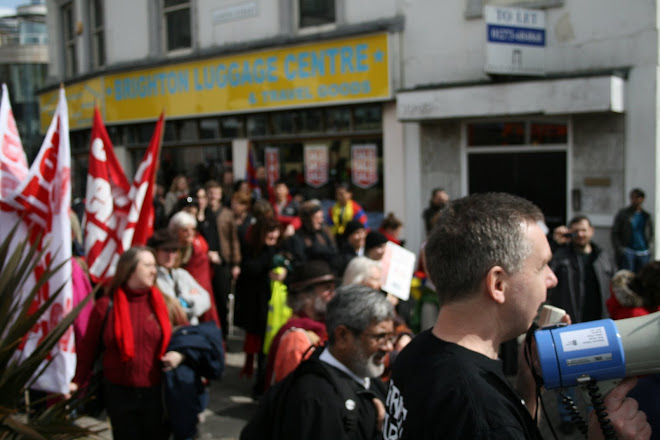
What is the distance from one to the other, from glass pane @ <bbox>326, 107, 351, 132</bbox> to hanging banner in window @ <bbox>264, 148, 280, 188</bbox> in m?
1.38

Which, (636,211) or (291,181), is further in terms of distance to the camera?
(291,181)

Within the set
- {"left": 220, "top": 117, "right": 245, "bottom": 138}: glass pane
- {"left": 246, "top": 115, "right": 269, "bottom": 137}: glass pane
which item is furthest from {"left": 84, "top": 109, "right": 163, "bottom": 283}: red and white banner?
{"left": 220, "top": 117, "right": 245, "bottom": 138}: glass pane

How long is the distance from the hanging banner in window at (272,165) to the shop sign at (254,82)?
87 centimetres

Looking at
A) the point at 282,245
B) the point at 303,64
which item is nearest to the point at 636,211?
the point at 282,245

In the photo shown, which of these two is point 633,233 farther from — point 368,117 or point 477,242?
point 477,242

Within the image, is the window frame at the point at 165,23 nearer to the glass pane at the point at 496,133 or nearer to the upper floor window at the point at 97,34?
the upper floor window at the point at 97,34

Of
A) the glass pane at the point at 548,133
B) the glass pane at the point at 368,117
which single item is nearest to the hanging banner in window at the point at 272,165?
the glass pane at the point at 368,117

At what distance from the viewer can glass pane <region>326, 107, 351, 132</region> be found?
1148cm

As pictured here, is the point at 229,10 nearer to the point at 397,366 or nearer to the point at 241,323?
the point at 241,323

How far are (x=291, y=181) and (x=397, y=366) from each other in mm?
10720

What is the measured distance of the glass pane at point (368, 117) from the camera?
11.1m

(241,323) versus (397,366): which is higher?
(397,366)

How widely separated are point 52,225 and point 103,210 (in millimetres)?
982

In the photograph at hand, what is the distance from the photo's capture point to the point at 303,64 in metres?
11.8
